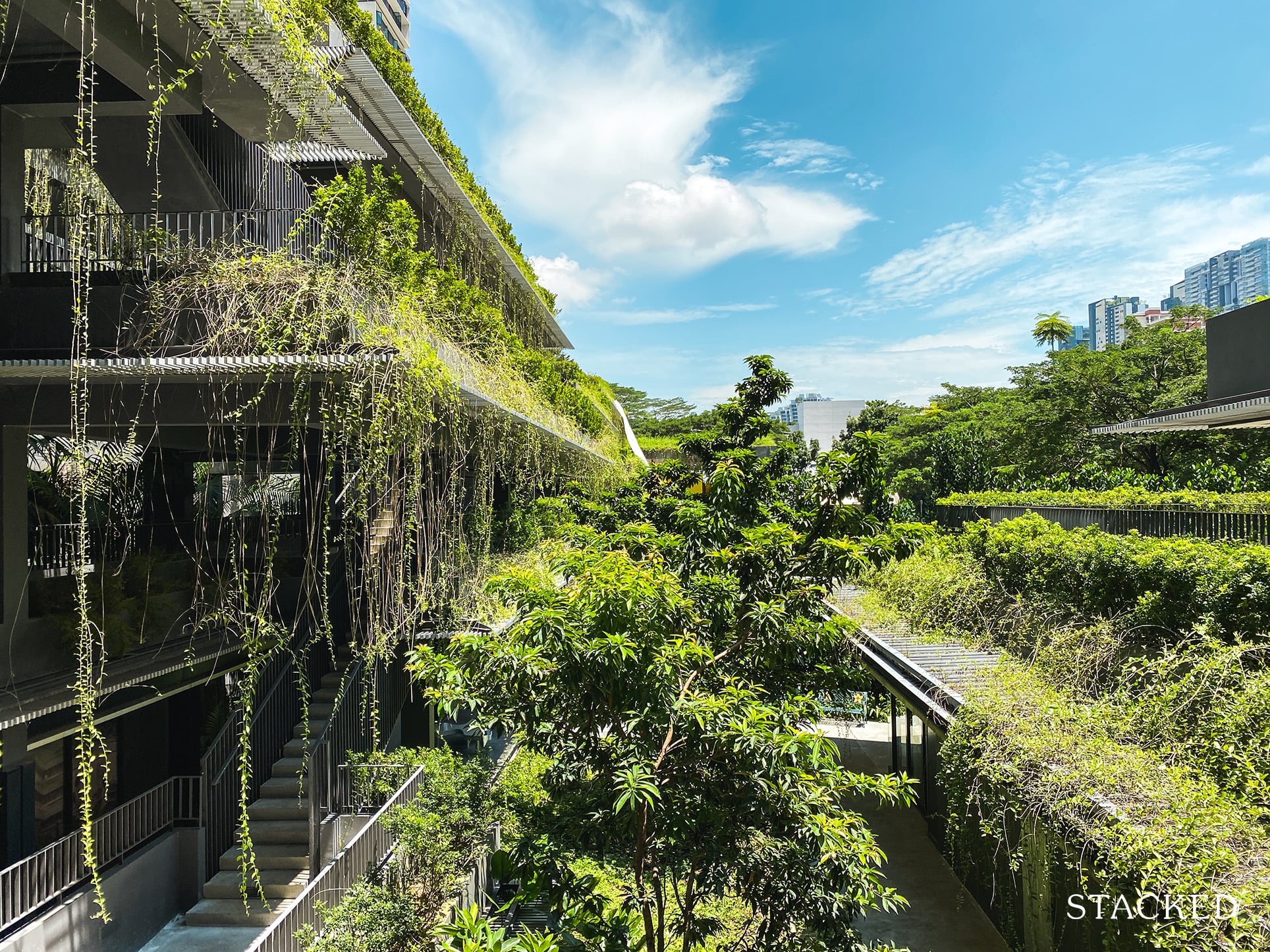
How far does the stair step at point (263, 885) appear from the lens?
8.73 m

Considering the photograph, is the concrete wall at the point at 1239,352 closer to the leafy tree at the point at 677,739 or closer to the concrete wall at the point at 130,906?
the leafy tree at the point at 677,739

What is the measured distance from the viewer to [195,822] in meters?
9.05

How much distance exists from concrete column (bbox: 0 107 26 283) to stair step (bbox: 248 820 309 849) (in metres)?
A: 7.01

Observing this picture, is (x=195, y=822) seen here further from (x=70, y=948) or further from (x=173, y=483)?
(x=173, y=483)

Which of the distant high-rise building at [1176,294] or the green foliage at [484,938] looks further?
the distant high-rise building at [1176,294]

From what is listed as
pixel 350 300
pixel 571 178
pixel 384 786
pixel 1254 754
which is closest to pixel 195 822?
pixel 384 786

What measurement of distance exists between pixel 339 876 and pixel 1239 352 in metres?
16.0

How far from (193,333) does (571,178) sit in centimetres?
1059

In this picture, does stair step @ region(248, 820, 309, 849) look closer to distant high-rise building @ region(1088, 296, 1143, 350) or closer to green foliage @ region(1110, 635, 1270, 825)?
green foliage @ region(1110, 635, 1270, 825)

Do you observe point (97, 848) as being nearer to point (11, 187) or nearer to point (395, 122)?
point (11, 187)

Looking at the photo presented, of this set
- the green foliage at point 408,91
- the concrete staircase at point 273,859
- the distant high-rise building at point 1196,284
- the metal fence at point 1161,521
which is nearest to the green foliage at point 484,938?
the concrete staircase at point 273,859

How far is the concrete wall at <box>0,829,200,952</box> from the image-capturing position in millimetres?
6930

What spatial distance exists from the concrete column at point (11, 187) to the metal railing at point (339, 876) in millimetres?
6403

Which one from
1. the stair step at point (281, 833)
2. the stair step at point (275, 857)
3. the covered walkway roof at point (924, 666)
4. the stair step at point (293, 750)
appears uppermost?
the covered walkway roof at point (924, 666)
